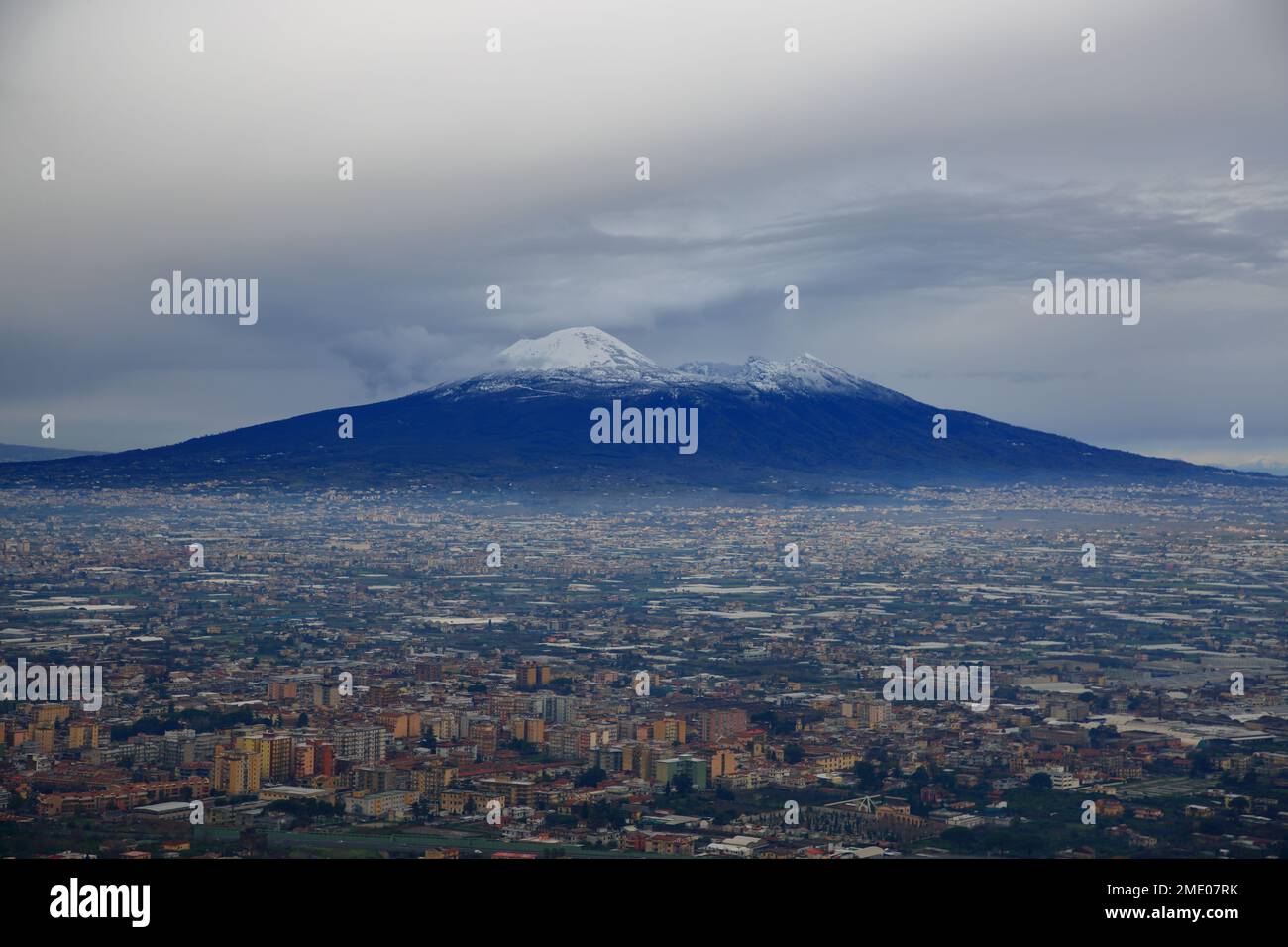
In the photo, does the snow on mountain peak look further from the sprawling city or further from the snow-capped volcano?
the sprawling city

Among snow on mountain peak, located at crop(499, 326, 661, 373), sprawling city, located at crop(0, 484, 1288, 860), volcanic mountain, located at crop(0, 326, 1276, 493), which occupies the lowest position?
sprawling city, located at crop(0, 484, 1288, 860)

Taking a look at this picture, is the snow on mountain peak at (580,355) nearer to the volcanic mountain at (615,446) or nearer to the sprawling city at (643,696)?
the volcanic mountain at (615,446)

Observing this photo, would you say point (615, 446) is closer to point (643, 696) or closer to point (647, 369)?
point (647, 369)

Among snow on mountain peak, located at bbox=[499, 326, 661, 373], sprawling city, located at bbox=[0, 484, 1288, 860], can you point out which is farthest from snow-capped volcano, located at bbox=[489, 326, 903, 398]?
sprawling city, located at bbox=[0, 484, 1288, 860]

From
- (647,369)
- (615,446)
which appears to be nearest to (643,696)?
(615,446)

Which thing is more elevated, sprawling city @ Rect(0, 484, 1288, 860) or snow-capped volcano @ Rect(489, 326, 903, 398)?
snow-capped volcano @ Rect(489, 326, 903, 398)
